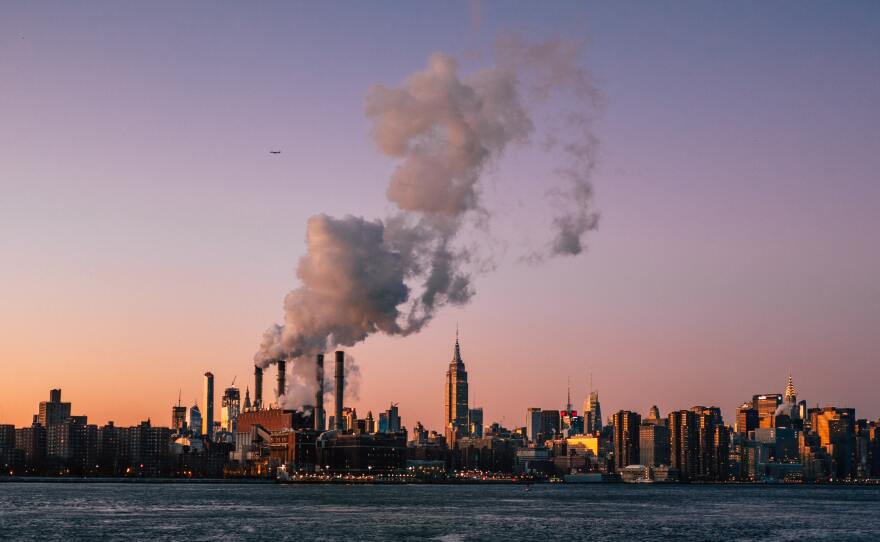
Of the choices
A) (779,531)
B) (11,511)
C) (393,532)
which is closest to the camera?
(393,532)

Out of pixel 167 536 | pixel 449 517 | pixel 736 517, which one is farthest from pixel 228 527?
pixel 736 517

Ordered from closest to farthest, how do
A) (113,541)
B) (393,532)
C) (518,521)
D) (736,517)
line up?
(113,541), (393,532), (518,521), (736,517)

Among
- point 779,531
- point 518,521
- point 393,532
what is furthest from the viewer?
point 518,521

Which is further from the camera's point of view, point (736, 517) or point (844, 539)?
point (736, 517)

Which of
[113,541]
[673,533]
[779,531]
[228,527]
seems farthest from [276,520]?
[779,531]

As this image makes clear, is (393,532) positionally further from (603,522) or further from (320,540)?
(603,522)

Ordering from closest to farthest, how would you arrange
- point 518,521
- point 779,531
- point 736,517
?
point 779,531, point 518,521, point 736,517

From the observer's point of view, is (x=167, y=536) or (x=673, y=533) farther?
(x=673, y=533)

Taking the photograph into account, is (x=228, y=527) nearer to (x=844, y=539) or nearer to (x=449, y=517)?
(x=449, y=517)
